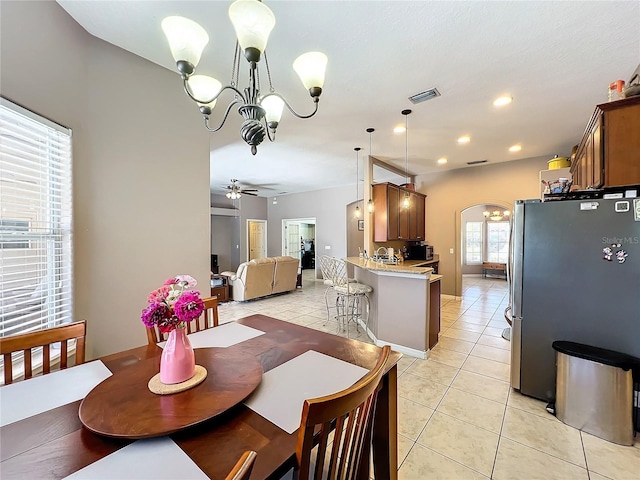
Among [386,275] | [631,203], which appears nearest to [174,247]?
[386,275]

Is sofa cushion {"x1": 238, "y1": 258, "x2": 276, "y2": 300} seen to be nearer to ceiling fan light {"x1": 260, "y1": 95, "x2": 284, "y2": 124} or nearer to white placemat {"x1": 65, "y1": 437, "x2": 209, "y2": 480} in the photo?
ceiling fan light {"x1": 260, "y1": 95, "x2": 284, "y2": 124}

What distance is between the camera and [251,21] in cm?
118

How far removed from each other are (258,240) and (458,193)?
661cm

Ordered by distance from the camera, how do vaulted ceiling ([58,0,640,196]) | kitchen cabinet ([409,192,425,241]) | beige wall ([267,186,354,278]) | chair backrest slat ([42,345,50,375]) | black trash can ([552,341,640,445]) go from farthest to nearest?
beige wall ([267,186,354,278]) → kitchen cabinet ([409,192,425,241]) → black trash can ([552,341,640,445]) → vaulted ceiling ([58,0,640,196]) → chair backrest slat ([42,345,50,375])

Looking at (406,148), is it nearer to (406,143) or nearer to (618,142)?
(406,143)

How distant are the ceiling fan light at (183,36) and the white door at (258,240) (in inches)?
322

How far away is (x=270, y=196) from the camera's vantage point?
9.38 metres

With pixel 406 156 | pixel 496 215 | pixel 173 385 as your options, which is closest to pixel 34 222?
pixel 173 385

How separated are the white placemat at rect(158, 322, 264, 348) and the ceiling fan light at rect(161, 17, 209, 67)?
5.04ft

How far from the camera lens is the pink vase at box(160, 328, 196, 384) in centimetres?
107

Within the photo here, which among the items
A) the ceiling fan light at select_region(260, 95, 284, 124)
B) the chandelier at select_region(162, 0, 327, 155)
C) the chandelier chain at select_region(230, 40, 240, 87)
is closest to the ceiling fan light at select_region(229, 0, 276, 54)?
the chandelier at select_region(162, 0, 327, 155)

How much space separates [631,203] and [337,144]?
11.0 feet

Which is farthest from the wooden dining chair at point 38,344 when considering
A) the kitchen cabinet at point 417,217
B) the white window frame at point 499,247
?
the white window frame at point 499,247

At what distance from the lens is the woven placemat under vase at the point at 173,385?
1.03 m
